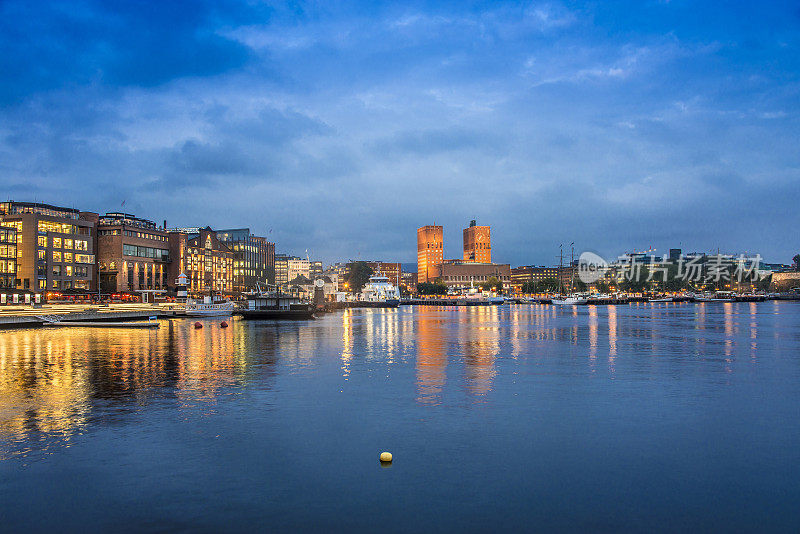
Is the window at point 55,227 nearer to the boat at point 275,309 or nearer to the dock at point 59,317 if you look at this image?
the dock at point 59,317

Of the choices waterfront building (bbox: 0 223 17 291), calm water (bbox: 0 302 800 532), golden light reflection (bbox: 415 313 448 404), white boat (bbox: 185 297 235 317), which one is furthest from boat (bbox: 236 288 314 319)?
calm water (bbox: 0 302 800 532)

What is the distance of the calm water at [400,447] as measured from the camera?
11.9 m

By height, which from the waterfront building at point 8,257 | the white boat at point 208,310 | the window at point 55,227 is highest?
the window at point 55,227

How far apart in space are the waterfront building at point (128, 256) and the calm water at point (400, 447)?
131 m

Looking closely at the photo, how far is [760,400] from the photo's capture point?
23.2 meters

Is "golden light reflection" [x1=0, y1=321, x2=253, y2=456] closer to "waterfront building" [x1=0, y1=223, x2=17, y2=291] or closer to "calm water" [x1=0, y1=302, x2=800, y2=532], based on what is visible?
"calm water" [x1=0, y1=302, x2=800, y2=532]

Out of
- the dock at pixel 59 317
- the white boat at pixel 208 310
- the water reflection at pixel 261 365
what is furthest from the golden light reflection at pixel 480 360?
the white boat at pixel 208 310

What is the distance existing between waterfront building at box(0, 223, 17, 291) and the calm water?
110308 mm

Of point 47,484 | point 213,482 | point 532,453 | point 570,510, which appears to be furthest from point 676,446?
point 47,484

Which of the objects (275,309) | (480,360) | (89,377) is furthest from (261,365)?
(275,309)

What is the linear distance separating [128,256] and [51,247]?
2497 cm

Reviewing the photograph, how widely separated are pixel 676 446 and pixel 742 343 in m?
38.5

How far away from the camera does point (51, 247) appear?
132 metres

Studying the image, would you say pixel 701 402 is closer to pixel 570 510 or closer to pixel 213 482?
pixel 570 510
